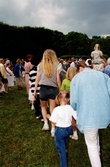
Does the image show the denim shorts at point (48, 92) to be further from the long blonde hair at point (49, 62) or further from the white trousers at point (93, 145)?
the white trousers at point (93, 145)

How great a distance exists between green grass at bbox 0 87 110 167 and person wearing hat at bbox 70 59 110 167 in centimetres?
126

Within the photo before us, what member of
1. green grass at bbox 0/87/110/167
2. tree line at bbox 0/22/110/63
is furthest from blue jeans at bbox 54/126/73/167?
tree line at bbox 0/22/110/63

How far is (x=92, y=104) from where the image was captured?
3.66m

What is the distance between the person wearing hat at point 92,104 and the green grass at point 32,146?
1262mm

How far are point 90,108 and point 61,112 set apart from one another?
74 centimetres

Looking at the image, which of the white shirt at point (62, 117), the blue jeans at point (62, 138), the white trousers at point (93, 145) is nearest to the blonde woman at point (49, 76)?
the white shirt at point (62, 117)

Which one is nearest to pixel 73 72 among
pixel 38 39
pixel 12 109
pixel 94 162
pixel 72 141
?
pixel 72 141

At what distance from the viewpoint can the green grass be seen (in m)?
5.02

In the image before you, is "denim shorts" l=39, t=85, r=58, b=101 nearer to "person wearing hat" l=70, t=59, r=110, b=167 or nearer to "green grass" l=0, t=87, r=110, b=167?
"green grass" l=0, t=87, r=110, b=167

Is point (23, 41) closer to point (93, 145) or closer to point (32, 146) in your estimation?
point (32, 146)

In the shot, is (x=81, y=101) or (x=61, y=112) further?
(x=61, y=112)

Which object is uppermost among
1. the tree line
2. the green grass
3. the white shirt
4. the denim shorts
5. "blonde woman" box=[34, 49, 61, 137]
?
the tree line

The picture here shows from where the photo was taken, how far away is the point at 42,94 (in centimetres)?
636

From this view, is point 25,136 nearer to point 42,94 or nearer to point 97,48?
point 42,94
